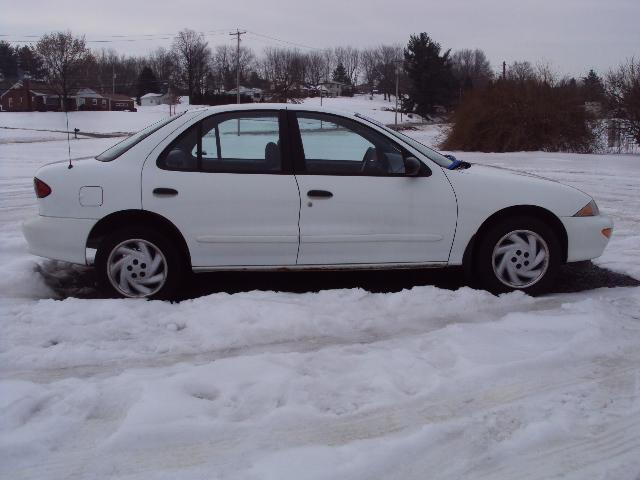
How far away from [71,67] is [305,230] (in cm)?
8338

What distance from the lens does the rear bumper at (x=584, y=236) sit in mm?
5270

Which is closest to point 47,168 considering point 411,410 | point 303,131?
point 303,131

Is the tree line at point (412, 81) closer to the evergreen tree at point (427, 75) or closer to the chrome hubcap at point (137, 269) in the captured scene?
the evergreen tree at point (427, 75)

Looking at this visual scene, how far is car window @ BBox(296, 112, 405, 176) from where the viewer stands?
16.6 feet

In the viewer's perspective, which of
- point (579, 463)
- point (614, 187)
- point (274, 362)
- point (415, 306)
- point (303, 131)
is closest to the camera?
point (579, 463)

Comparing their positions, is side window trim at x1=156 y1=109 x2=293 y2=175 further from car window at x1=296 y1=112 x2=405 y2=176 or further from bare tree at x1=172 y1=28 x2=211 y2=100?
bare tree at x1=172 y1=28 x2=211 y2=100

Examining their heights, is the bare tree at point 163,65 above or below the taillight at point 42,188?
above

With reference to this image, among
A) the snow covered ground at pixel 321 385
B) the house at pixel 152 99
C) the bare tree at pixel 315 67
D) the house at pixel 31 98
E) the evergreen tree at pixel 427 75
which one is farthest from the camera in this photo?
the bare tree at pixel 315 67

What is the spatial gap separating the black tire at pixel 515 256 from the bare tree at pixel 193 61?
281 feet


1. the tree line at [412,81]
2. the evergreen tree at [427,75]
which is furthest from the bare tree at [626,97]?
the evergreen tree at [427,75]

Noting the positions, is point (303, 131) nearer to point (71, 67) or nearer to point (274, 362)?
point (274, 362)

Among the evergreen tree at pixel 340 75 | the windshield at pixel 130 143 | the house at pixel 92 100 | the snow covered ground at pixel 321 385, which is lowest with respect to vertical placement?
the snow covered ground at pixel 321 385

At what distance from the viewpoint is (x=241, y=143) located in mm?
5133

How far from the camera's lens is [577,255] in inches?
209
